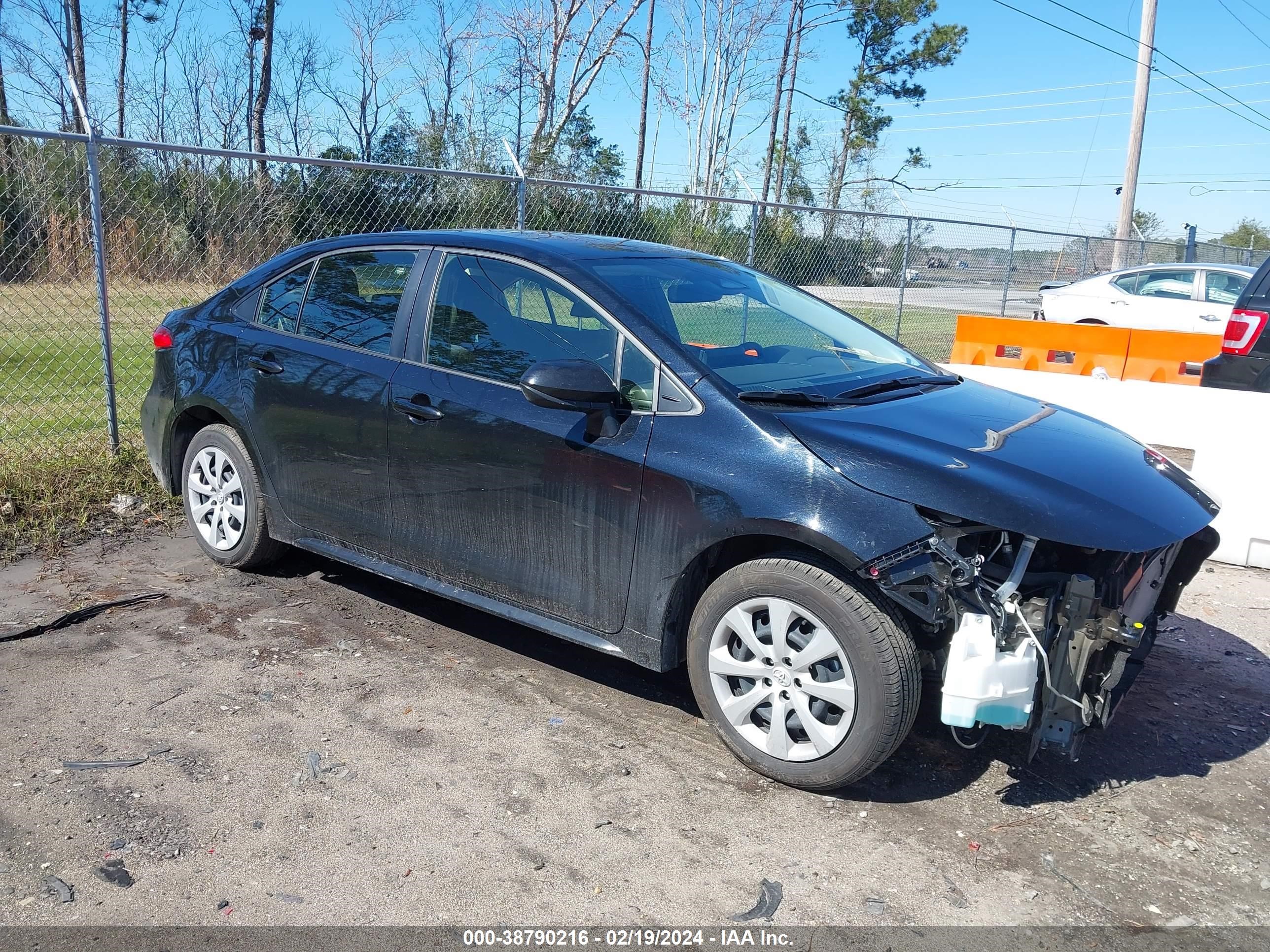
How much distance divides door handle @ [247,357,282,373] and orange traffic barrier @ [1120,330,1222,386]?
8.23 meters

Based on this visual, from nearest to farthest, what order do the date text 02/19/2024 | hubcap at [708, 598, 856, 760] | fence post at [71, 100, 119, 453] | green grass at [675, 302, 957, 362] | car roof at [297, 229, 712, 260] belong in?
the date text 02/19/2024 < hubcap at [708, 598, 856, 760] < green grass at [675, 302, 957, 362] < car roof at [297, 229, 712, 260] < fence post at [71, 100, 119, 453]

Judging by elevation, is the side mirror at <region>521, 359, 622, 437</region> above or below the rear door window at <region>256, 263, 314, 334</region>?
below

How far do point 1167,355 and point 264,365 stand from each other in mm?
8520

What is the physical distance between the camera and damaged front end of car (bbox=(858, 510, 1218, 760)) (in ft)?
9.80

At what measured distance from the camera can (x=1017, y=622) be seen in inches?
Result: 120

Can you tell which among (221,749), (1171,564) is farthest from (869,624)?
(221,749)

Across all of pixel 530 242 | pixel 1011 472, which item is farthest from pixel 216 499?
pixel 1011 472

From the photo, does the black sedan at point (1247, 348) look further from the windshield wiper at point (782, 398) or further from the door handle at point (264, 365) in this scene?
the door handle at point (264, 365)

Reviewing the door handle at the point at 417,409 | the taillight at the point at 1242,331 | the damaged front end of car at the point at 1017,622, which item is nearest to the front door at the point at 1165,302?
the taillight at the point at 1242,331

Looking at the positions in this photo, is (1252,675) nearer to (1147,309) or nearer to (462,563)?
(462,563)

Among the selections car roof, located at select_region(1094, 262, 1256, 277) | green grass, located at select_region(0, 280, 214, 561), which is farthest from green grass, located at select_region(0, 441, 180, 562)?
car roof, located at select_region(1094, 262, 1256, 277)

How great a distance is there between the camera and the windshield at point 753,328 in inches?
145

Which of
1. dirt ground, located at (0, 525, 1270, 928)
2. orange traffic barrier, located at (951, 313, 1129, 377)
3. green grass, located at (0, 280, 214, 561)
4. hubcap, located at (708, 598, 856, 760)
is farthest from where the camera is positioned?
orange traffic barrier, located at (951, 313, 1129, 377)

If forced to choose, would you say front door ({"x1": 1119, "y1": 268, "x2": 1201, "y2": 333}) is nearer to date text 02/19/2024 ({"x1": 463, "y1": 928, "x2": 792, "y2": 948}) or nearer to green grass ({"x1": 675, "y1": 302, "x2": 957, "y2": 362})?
green grass ({"x1": 675, "y1": 302, "x2": 957, "y2": 362})
